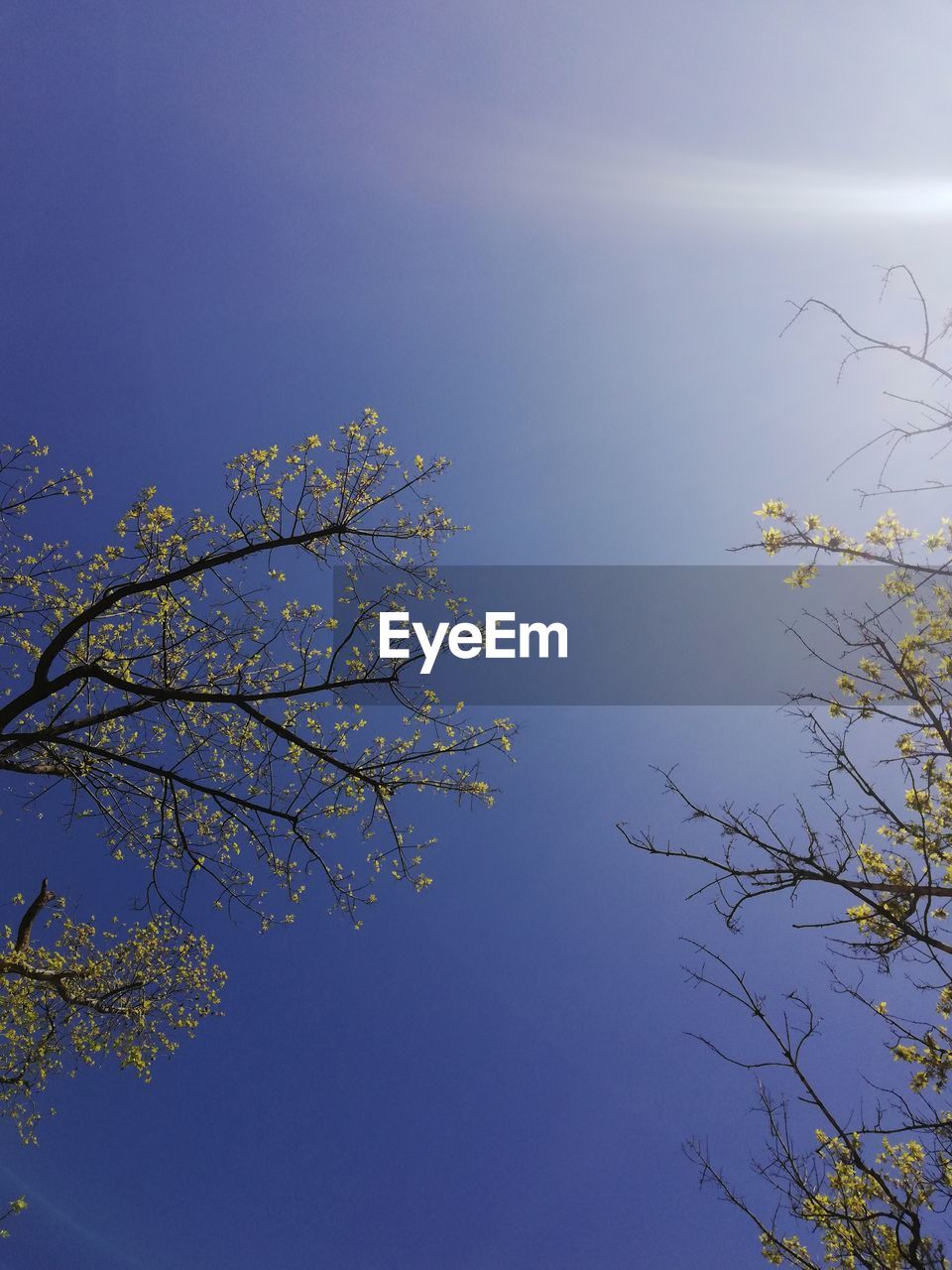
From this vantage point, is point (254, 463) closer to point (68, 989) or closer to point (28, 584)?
point (28, 584)

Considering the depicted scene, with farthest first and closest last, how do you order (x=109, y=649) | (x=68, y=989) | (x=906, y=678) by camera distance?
(x=68, y=989) < (x=109, y=649) < (x=906, y=678)

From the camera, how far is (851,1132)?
5852mm

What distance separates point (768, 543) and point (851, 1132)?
18.3ft

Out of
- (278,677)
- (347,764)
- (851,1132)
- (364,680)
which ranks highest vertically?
(278,677)

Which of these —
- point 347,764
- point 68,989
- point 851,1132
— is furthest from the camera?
point 68,989

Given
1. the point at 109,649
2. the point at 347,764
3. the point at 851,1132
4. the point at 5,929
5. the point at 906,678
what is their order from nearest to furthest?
the point at 851,1132 → the point at 906,678 → the point at 347,764 → the point at 109,649 → the point at 5,929

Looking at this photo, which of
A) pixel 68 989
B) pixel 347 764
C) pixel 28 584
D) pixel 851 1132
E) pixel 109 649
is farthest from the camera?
pixel 68 989

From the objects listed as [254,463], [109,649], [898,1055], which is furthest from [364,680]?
[898,1055]

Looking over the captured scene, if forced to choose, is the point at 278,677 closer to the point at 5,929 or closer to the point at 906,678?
the point at 906,678

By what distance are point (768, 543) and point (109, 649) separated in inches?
320

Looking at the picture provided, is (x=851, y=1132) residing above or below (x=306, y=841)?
below

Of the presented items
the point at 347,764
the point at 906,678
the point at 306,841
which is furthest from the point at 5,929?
the point at 906,678

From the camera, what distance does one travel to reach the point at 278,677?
8.26 meters

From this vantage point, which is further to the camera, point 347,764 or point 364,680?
point 347,764
